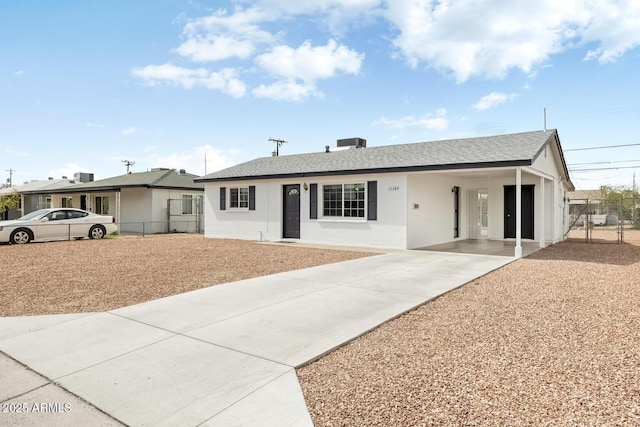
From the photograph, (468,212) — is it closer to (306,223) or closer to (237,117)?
(306,223)

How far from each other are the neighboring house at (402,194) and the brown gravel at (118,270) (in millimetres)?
2048

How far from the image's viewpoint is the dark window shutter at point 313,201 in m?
15.3

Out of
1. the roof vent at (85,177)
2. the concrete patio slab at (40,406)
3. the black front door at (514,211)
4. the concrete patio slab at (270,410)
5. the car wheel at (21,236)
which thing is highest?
the roof vent at (85,177)

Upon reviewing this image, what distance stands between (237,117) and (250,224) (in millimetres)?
6578

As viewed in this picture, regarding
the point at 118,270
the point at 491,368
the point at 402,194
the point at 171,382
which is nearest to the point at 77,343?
the point at 171,382

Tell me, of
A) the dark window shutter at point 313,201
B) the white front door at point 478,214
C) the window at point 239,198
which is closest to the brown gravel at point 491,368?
the dark window shutter at point 313,201

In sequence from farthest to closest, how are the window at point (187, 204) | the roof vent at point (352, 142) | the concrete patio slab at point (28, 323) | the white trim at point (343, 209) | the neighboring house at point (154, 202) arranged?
the window at point (187, 204), the neighboring house at point (154, 202), the roof vent at point (352, 142), the white trim at point (343, 209), the concrete patio slab at point (28, 323)

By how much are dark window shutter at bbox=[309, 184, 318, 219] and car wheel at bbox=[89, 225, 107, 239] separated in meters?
10.1

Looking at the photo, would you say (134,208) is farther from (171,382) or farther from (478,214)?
(171,382)

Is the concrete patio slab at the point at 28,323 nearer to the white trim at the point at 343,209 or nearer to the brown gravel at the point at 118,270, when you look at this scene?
the brown gravel at the point at 118,270

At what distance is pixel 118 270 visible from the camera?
29.8ft

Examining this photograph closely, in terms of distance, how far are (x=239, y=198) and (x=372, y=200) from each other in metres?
7.01

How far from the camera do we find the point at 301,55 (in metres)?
15.7

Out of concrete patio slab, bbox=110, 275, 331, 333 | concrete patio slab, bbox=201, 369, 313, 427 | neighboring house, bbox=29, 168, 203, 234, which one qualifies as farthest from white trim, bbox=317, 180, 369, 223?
concrete patio slab, bbox=201, 369, 313, 427
